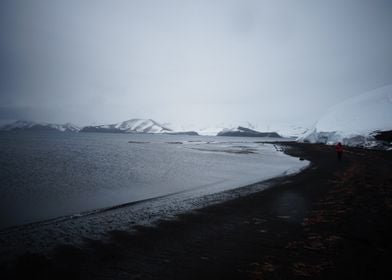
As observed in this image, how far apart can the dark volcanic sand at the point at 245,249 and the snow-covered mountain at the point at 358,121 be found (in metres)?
64.1

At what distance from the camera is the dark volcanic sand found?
5961mm

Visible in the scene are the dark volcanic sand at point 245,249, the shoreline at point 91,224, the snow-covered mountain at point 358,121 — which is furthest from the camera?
the snow-covered mountain at point 358,121

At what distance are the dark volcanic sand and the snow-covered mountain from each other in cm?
6413

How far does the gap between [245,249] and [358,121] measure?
84.1m

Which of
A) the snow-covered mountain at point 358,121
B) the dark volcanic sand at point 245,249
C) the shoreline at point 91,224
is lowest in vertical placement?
the shoreline at point 91,224

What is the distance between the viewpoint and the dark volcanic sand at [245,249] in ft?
19.6

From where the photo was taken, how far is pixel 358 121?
246ft

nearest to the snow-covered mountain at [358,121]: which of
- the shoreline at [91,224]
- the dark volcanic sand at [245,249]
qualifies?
the dark volcanic sand at [245,249]

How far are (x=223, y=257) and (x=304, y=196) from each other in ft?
31.4

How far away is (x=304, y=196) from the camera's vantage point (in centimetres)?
1449

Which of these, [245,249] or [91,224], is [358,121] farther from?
[91,224]

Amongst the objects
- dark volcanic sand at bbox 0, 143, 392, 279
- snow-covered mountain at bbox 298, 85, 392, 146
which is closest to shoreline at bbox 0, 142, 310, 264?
dark volcanic sand at bbox 0, 143, 392, 279

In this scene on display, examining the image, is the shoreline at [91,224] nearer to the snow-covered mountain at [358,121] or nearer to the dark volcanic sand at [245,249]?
the dark volcanic sand at [245,249]

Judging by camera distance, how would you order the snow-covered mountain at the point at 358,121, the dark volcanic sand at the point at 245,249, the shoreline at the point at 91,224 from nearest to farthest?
1. the dark volcanic sand at the point at 245,249
2. the shoreline at the point at 91,224
3. the snow-covered mountain at the point at 358,121
